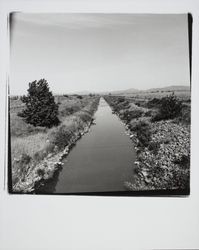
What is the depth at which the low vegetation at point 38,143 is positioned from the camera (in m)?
2.91

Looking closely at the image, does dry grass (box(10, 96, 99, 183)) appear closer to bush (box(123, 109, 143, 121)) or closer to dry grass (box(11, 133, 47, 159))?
dry grass (box(11, 133, 47, 159))

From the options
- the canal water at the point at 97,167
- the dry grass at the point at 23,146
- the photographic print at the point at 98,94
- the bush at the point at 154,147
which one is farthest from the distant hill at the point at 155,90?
the dry grass at the point at 23,146

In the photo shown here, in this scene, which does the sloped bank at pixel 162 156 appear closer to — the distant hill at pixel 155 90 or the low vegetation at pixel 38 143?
the distant hill at pixel 155 90

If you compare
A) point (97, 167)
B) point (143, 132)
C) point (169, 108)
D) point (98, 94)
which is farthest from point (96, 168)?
point (169, 108)

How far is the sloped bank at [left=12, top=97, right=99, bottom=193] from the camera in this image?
9.54ft

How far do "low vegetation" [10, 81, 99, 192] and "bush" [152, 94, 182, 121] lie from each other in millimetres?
603

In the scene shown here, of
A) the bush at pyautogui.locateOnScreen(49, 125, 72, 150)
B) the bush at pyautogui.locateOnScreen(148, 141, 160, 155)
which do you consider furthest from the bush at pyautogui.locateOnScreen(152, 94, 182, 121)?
the bush at pyautogui.locateOnScreen(49, 125, 72, 150)

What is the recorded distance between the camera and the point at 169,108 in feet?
9.77

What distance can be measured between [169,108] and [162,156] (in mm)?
450

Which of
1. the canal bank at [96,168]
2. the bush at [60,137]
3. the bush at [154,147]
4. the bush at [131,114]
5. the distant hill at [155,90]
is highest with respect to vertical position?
the distant hill at [155,90]
